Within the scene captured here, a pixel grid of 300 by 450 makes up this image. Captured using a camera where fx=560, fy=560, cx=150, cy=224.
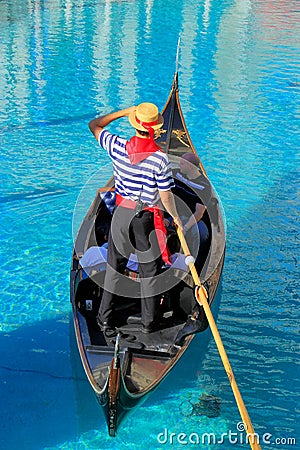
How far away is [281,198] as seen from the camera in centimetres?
618

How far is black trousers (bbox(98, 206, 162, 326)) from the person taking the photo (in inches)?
127

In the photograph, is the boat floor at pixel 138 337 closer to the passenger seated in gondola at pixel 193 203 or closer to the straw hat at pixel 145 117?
the passenger seated in gondola at pixel 193 203

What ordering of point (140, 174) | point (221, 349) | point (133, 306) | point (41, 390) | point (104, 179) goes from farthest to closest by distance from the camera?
point (104, 179), point (133, 306), point (41, 390), point (140, 174), point (221, 349)

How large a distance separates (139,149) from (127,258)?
2.46 feet

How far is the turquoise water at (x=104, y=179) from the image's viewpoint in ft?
11.2

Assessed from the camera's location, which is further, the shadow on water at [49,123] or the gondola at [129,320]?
the shadow on water at [49,123]

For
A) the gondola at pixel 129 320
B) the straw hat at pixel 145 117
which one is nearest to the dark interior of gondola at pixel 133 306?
the gondola at pixel 129 320

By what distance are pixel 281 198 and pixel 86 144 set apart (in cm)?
261

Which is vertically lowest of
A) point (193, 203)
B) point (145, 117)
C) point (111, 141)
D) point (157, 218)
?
point (193, 203)

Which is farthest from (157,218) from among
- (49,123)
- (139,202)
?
(49,123)

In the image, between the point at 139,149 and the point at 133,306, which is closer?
the point at 139,149

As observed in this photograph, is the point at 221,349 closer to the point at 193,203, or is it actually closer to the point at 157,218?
the point at 157,218

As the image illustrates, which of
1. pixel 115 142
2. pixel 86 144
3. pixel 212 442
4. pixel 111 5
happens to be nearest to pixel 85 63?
pixel 86 144

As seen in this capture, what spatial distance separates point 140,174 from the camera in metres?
3.06
